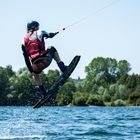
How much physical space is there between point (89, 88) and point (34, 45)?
11801 cm

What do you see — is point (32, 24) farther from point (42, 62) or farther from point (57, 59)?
point (57, 59)

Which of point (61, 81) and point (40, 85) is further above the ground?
point (61, 81)

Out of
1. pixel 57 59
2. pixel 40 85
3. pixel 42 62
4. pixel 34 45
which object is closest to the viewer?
pixel 34 45

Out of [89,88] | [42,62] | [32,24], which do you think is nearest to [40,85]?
[42,62]

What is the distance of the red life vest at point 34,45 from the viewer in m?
18.4

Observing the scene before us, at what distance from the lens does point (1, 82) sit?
107875 millimetres

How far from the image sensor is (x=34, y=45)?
1847 cm

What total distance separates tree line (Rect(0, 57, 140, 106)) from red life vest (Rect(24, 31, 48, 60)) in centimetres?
6533

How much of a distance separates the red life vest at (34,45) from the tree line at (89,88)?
2572 inches

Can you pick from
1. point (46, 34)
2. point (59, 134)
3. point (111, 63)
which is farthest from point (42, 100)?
point (111, 63)

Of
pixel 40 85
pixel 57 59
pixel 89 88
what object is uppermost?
pixel 89 88

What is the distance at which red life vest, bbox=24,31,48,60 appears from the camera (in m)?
18.4

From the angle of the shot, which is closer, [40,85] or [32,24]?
[32,24]

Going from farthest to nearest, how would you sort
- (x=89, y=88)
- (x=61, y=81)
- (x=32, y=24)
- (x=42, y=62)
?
1. (x=89, y=88)
2. (x=61, y=81)
3. (x=42, y=62)
4. (x=32, y=24)
